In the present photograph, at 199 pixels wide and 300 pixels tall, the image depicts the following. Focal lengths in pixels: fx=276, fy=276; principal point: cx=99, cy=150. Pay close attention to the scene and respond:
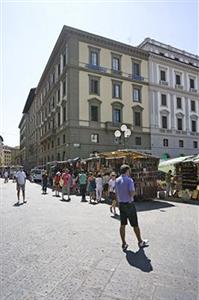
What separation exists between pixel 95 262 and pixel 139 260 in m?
0.86

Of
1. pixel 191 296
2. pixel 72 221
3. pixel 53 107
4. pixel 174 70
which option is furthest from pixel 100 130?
pixel 191 296

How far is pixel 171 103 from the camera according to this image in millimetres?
41531

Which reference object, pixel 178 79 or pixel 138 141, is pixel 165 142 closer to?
pixel 138 141

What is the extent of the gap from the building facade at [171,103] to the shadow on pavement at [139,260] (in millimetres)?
33732

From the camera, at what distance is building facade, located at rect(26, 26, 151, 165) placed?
3253 centimetres

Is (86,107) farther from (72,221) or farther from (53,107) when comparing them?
(72,221)

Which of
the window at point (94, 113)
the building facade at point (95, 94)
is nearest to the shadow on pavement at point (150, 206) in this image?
the building facade at point (95, 94)

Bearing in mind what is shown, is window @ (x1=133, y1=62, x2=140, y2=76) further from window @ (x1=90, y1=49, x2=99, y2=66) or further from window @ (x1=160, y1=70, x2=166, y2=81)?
window @ (x1=90, y1=49, x2=99, y2=66)

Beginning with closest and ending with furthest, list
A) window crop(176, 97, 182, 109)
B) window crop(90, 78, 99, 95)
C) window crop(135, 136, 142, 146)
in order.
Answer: window crop(90, 78, 99, 95)
window crop(135, 136, 142, 146)
window crop(176, 97, 182, 109)

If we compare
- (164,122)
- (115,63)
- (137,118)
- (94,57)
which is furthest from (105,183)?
(164,122)

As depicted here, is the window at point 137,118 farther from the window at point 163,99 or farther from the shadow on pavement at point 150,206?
the shadow on pavement at point 150,206

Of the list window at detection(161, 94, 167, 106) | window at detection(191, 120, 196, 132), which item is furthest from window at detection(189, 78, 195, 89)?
window at detection(161, 94, 167, 106)

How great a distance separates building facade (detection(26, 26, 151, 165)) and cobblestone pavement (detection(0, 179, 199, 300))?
78.7ft

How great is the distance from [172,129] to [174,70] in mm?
9224
